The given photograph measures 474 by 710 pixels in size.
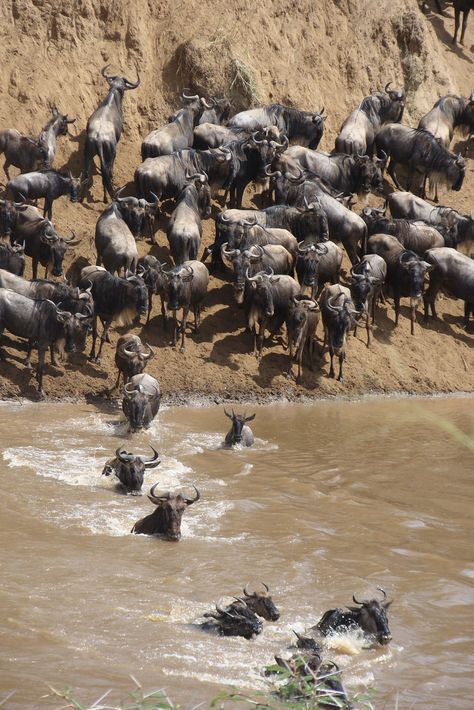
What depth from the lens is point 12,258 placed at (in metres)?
17.1

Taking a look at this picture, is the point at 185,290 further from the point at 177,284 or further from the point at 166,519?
the point at 166,519

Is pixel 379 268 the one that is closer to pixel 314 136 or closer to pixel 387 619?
pixel 314 136

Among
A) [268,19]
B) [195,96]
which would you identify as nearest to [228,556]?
[195,96]

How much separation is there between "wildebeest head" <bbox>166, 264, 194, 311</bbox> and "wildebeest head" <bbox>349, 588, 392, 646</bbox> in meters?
9.45

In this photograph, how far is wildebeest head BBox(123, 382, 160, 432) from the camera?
14.3 metres

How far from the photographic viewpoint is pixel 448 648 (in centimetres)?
826

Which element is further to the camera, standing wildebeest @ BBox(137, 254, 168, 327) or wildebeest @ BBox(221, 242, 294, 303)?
wildebeest @ BBox(221, 242, 294, 303)

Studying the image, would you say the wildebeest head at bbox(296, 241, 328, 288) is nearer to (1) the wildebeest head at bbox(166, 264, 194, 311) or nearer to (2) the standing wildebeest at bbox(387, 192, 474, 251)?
(1) the wildebeest head at bbox(166, 264, 194, 311)

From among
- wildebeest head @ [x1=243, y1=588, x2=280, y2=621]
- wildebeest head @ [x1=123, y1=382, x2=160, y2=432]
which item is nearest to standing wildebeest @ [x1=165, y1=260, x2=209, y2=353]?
wildebeest head @ [x1=123, y1=382, x2=160, y2=432]

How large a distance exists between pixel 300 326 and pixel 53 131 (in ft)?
20.9

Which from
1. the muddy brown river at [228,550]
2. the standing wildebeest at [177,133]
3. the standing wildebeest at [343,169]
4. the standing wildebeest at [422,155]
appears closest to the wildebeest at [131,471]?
the muddy brown river at [228,550]

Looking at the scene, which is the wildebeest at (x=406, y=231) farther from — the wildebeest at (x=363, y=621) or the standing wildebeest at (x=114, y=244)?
the wildebeest at (x=363, y=621)

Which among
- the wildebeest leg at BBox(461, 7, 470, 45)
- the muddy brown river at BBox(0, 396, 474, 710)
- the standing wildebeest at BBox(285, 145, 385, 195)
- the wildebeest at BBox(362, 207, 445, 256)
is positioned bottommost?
the muddy brown river at BBox(0, 396, 474, 710)

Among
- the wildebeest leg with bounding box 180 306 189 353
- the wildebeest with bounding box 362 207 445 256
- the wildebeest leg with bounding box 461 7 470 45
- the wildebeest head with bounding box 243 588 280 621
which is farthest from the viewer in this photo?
the wildebeest leg with bounding box 461 7 470 45
